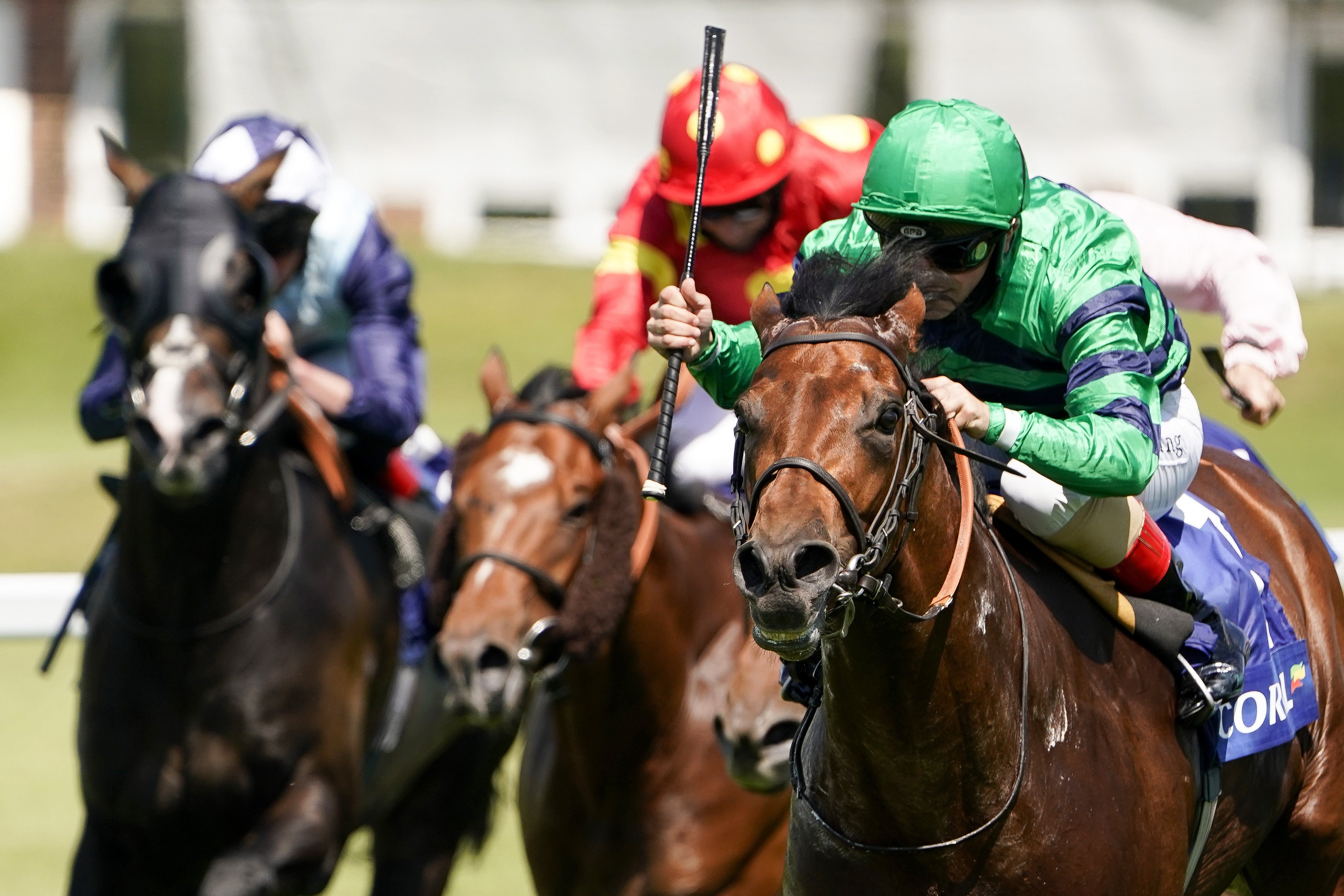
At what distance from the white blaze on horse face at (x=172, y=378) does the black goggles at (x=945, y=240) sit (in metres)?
1.78

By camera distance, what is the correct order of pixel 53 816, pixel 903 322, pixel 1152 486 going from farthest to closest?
pixel 53 816, pixel 1152 486, pixel 903 322

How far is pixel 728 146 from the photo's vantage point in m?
4.70

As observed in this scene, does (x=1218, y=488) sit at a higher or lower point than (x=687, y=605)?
higher

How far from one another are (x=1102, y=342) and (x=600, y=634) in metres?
1.67

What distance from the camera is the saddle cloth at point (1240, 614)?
3.40m

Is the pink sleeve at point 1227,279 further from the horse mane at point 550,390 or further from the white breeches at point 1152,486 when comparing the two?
the horse mane at point 550,390

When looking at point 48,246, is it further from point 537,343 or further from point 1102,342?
point 1102,342

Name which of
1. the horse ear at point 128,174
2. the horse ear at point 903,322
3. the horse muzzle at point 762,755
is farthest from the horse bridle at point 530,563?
the horse ear at point 903,322

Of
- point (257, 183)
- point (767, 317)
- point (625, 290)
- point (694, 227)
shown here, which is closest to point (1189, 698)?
point (767, 317)

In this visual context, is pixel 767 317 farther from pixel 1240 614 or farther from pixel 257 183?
pixel 257 183

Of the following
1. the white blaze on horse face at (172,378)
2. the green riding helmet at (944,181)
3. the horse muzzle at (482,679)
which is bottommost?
the horse muzzle at (482,679)

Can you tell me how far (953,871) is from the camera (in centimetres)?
293

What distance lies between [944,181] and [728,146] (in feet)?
A: 5.37

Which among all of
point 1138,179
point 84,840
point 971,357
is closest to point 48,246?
point 1138,179
